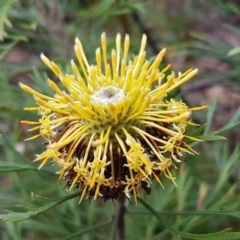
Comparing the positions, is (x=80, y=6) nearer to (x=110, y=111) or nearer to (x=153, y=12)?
(x=153, y=12)

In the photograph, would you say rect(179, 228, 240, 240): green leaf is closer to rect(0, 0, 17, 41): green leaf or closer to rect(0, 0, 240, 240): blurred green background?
rect(0, 0, 240, 240): blurred green background

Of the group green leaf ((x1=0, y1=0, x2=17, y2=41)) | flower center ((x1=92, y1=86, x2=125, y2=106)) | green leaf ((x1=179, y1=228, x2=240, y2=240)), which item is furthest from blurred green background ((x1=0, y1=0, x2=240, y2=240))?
flower center ((x1=92, y1=86, x2=125, y2=106))

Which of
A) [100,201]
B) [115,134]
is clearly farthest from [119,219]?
[100,201]

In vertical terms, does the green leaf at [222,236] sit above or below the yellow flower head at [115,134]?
below

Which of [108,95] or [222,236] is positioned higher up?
[108,95]

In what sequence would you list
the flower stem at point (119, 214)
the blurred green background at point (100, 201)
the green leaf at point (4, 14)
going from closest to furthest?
the flower stem at point (119, 214)
the green leaf at point (4, 14)
the blurred green background at point (100, 201)

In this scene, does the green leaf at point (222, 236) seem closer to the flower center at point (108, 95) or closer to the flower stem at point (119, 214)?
the flower stem at point (119, 214)

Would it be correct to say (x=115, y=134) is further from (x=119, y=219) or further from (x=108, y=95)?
(x=119, y=219)

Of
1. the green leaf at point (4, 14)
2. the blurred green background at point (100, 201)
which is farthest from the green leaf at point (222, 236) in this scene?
the green leaf at point (4, 14)
